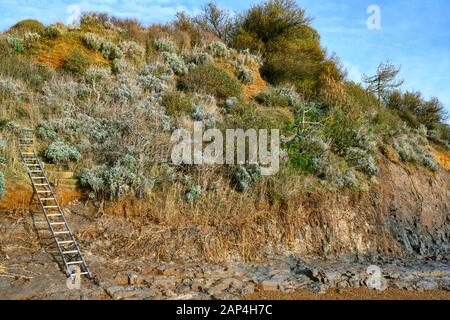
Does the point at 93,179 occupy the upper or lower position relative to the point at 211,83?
lower

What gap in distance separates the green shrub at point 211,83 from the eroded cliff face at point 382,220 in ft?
15.3

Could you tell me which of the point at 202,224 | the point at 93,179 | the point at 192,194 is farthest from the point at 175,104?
the point at 202,224

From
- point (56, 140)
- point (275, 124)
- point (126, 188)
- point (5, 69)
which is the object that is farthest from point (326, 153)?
point (5, 69)

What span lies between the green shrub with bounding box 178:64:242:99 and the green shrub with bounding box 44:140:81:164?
4943 mm

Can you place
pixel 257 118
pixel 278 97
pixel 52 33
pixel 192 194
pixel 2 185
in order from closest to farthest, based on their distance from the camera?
pixel 2 185 < pixel 192 194 < pixel 257 118 < pixel 278 97 < pixel 52 33

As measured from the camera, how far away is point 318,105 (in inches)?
520

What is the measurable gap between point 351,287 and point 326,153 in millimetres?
4098

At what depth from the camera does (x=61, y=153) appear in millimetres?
8312

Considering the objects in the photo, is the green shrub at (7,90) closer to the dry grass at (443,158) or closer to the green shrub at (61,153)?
the green shrub at (61,153)

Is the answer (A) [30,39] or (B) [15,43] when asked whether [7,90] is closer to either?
(B) [15,43]

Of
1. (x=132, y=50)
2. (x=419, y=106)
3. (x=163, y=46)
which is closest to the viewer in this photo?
(x=132, y=50)

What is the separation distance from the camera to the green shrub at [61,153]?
829 centimetres

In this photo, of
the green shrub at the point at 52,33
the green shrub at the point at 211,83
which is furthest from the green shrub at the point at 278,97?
the green shrub at the point at 52,33

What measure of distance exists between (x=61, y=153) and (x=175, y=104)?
11.9 feet
